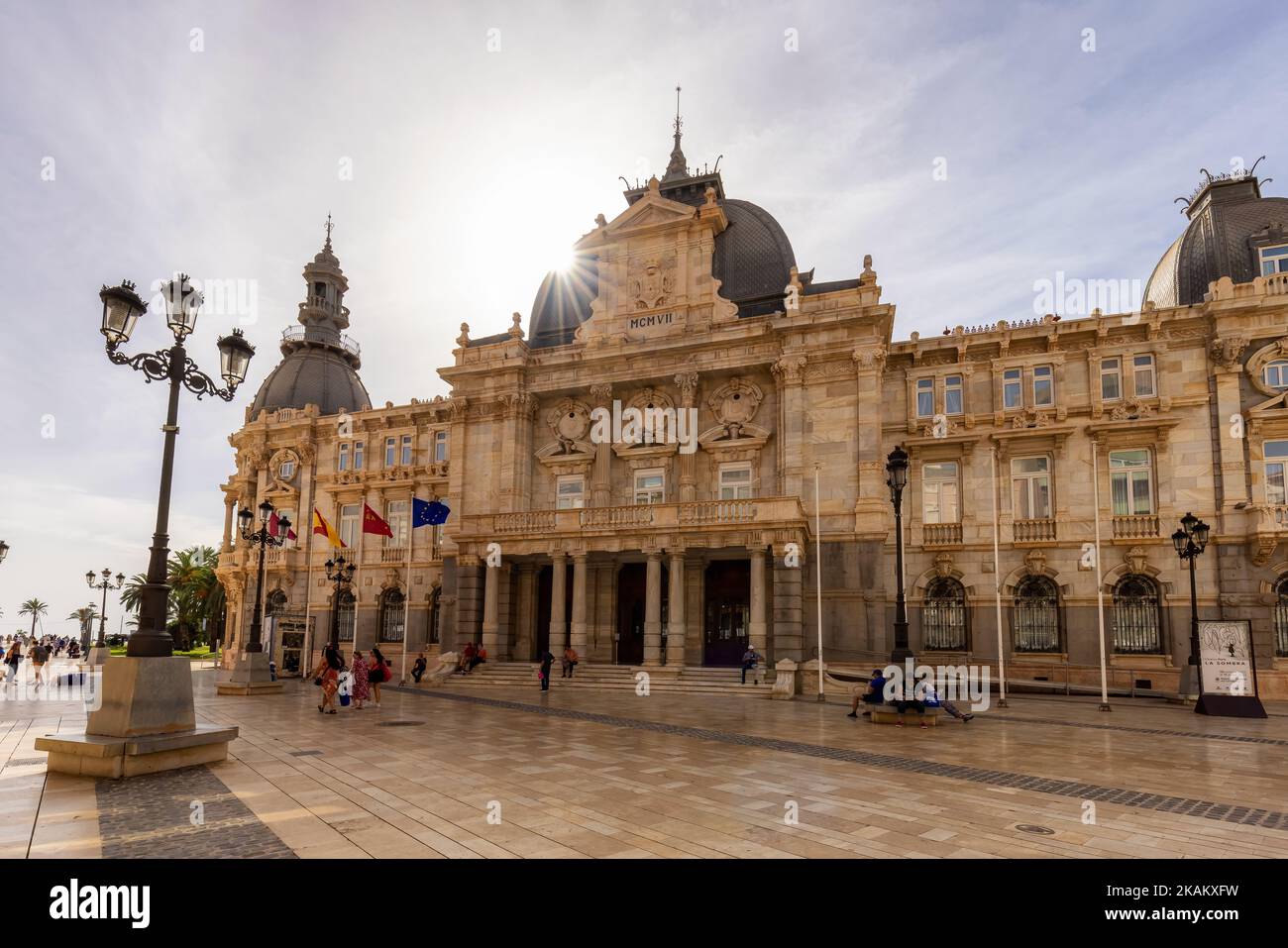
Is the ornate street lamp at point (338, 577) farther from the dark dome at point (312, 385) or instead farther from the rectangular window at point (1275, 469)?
the rectangular window at point (1275, 469)

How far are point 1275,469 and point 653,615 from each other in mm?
23288

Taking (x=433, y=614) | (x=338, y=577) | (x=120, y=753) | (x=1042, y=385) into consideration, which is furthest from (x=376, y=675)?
(x=1042, y=385)

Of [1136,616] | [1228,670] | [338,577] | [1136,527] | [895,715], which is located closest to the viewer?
[895,715]

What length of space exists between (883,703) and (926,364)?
18.3 metres

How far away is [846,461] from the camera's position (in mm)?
31781

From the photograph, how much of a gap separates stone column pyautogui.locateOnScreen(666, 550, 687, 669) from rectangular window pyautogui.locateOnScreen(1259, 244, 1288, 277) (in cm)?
2499

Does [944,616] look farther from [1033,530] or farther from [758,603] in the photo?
[758,603]

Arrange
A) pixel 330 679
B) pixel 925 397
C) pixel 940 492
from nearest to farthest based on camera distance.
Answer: pixel 330 679 → pixel 940 492 → pixel 925 397

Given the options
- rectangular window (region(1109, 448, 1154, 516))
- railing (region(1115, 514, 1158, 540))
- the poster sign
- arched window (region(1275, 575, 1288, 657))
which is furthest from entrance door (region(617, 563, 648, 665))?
arched window (region(1275, 575, 1288, 657))

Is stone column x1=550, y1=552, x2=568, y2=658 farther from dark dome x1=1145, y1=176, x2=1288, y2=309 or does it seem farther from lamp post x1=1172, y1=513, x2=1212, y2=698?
dark dome x1=1145, y1=176, x2=1288, y2=309

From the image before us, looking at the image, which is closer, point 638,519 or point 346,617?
point 638,519

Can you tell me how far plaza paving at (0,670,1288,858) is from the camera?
7.63 metres
